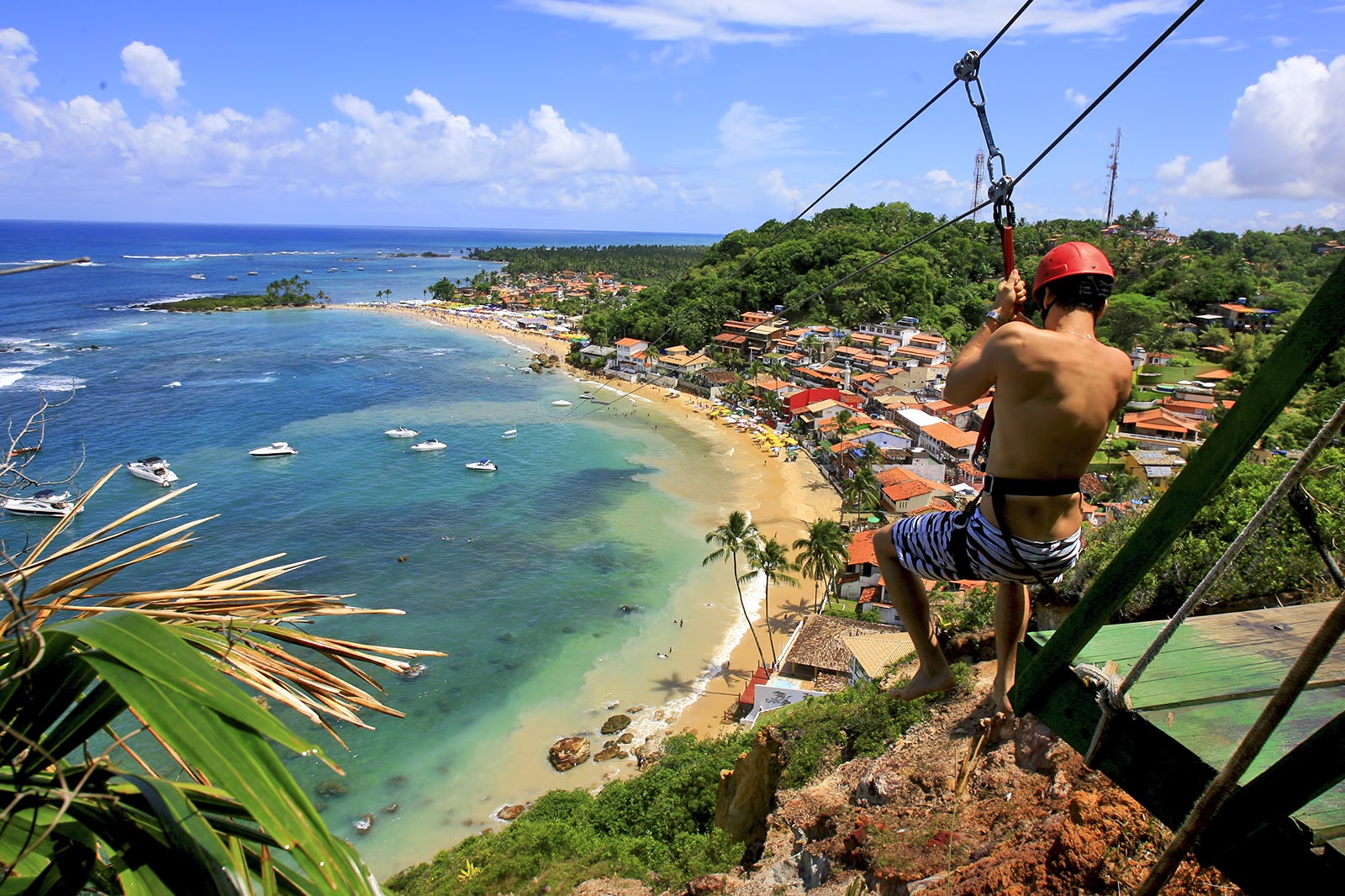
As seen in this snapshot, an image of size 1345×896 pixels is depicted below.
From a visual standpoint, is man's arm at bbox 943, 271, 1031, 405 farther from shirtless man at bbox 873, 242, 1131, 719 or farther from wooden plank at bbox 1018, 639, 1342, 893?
wooden plank at bbox 1018, 639, 1342, 893

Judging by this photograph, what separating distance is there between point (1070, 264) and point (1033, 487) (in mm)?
837

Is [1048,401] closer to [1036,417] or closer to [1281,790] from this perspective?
[1036,417]

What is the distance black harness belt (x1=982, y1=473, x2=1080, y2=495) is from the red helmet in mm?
711

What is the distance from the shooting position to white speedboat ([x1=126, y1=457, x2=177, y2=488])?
105 feet

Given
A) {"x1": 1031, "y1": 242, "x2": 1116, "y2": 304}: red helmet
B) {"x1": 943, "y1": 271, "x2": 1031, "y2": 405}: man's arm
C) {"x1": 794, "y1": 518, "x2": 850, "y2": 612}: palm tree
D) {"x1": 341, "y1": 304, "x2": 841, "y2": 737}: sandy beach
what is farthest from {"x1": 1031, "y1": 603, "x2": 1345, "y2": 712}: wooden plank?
{"x1": 794, "y1": 518, "x2": 850, "y2": 612}: palm tree

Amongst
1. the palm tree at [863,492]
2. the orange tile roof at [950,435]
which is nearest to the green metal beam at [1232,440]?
the palm tree at [863,492]

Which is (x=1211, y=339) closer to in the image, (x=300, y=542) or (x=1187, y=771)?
(x=300, y=542)

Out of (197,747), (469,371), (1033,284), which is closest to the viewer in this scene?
(197,747)

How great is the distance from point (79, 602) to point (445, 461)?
36792 mm

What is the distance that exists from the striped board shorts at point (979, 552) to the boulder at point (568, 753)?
1523 centimetres

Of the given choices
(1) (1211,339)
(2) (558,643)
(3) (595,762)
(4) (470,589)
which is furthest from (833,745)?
(1) (1211,339)

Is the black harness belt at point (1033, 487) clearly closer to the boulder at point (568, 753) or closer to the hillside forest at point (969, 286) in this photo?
the hillside forest at point (969, 286)

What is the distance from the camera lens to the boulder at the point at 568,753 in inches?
658

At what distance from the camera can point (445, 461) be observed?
3753cm
